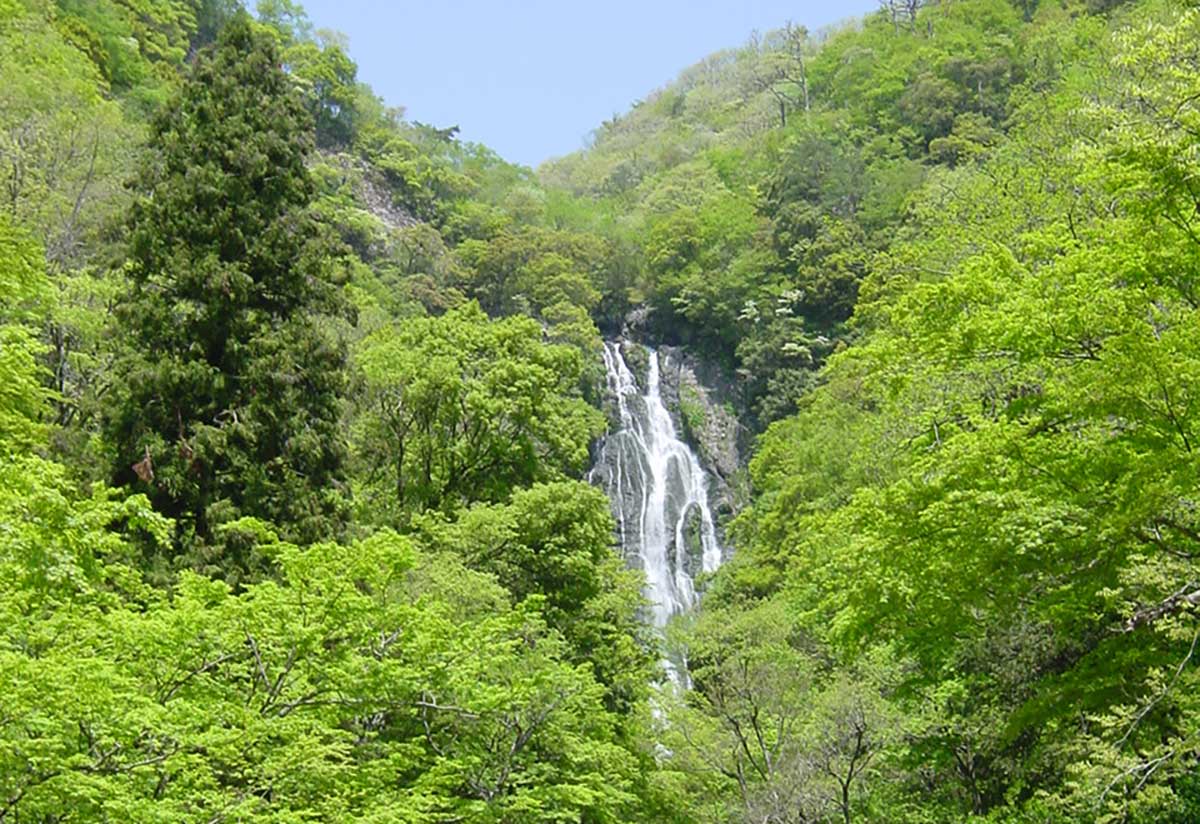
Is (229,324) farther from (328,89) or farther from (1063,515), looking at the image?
(328,89)

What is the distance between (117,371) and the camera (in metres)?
12.3

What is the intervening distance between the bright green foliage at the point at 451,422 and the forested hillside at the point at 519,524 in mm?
85

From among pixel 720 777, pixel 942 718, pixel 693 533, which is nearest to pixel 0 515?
pixel 942 718

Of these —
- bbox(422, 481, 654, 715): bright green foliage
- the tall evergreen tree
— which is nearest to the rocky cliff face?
bbox(422, 481, 654, 715): bright green foliage

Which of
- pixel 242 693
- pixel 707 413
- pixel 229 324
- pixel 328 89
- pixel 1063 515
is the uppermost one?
pixel 328 89

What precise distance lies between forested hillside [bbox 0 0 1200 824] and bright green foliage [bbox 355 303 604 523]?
0.28ft

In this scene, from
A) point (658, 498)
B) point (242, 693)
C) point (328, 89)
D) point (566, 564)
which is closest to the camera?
point (242, 693)

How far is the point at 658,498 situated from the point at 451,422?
16253mm

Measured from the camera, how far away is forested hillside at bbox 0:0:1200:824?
6391mm

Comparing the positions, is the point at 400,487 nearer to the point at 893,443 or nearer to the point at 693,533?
the point at 893,443

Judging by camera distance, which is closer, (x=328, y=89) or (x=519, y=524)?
(x=519, y=524)

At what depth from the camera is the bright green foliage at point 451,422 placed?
18547 mm

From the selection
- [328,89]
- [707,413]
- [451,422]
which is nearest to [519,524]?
[451,422]

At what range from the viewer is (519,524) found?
15.9 meters
